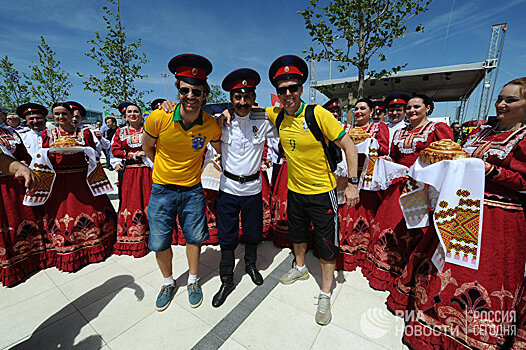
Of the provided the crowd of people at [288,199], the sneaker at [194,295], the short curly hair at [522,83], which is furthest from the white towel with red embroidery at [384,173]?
the sneaker at [194,295]

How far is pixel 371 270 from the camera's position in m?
2.88

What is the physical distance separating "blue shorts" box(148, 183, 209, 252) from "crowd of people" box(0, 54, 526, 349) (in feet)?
0.04

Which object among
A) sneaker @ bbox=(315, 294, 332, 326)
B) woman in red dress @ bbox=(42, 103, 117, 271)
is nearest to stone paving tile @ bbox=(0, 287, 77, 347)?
woman in red dress @ bbox=(42, 103, 117, 271)

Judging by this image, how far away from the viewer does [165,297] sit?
8.29ft

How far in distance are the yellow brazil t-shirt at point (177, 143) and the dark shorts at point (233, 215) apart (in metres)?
0.45

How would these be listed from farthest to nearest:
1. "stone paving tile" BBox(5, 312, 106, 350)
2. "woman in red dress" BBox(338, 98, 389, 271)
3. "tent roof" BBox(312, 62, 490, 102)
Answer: "tent roof" BBox(312, 62, 490, 102), "woman in red dress" BBox(338, 98, 389, 271), "stone paving tile" BBox(5, 312, 106, 350)

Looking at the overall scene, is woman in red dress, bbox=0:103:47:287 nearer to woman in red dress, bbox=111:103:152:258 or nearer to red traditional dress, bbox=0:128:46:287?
red traditional dress, bbox=0:128:46:287

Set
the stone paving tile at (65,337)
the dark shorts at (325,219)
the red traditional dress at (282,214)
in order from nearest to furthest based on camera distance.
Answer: the stone paving tile at (65,337) → the dark shorts at (325,219) → the red traditional dress at (282,214)

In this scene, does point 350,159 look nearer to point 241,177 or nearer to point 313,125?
point 313,125

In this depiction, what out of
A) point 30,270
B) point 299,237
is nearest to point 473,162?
point 299,237

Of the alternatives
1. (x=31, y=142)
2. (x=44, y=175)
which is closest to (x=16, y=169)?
(x=44, y=175)

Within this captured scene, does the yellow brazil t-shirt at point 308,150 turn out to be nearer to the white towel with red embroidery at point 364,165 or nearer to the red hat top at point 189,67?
Result: the white towel with red embroidery at point 364,165

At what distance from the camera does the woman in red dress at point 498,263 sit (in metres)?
1.65

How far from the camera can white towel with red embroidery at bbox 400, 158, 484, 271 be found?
63.8 inches
